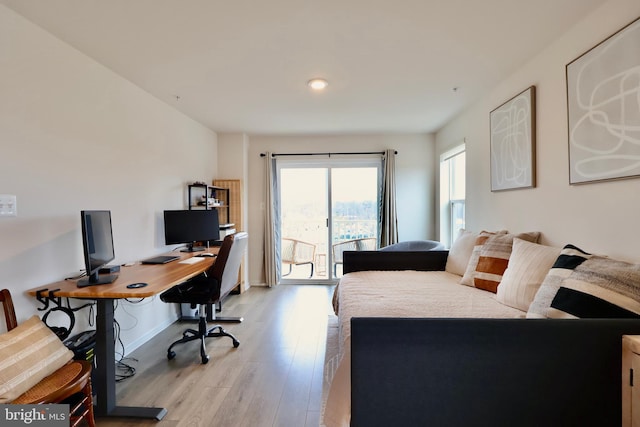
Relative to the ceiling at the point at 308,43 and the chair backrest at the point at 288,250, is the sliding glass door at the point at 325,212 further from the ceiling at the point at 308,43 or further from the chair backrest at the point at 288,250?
the ceiling at the point at 308,43

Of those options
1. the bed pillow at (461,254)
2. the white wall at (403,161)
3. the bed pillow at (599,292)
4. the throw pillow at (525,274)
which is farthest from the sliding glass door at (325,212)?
the bed pillow at (599,292)

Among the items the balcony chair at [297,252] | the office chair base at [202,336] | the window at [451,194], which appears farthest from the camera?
the balcony chair at [297,252]

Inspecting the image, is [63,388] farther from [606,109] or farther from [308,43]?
[606,109]

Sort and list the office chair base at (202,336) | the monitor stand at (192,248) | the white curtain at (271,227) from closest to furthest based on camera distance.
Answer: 1. the office chair base at (202,336)
2. the monitor stand at (192,248)
3. the white curtain at (271,227)

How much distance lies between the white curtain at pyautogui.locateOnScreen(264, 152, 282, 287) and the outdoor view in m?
0.18

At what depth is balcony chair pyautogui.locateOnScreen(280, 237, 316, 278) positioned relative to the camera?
4.91m

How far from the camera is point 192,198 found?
3799 millimetres

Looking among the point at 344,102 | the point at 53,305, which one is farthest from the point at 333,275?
the point at 53,305

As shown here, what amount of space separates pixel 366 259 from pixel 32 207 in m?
2.52

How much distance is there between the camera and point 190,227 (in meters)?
3.35

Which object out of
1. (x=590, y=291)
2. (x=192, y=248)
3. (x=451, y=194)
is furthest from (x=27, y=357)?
(x=451, y=194)

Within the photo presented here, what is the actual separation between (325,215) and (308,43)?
9.96 ft

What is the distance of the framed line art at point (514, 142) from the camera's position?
7.40ft

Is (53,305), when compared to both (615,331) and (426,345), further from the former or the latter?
(615,331)
